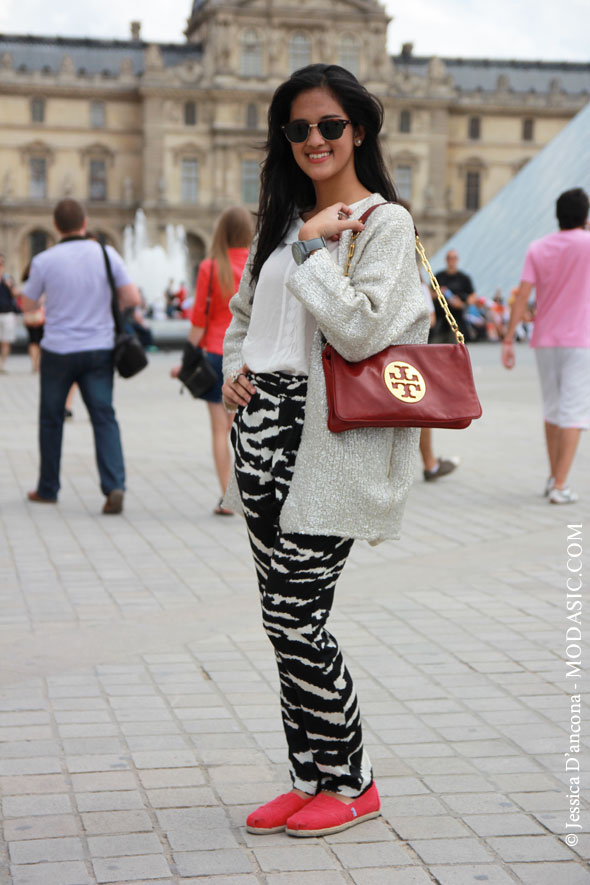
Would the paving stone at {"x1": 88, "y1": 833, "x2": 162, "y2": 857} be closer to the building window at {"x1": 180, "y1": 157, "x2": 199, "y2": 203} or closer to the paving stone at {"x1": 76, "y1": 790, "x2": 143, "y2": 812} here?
the paving stone at {"x1": 76, "y1": 790, "x2": 143, "y2": 812}

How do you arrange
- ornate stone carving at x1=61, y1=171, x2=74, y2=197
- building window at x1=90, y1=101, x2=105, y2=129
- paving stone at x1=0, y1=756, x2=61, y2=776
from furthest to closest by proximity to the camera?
building window at x1=90, y1=101, x2=105, y2=129 → ornate stone carving at x1=61, y1=171, x2=74, y2=197 → paving stone at x1=0, y1=756, x2=61, y2=776

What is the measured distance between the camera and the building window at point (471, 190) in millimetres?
65750

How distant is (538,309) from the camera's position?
7.15 meters

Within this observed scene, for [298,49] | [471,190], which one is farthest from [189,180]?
[471,190]

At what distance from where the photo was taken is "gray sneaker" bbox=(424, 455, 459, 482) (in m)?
8.09

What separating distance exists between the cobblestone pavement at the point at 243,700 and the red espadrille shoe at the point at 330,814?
26 mm

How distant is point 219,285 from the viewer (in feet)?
21.6

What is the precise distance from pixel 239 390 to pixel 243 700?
127 cm

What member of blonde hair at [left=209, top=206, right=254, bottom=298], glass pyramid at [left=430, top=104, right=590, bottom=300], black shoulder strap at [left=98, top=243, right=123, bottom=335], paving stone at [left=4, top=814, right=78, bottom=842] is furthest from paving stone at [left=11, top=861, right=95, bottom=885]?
glass pyramid at [left=430, top=104, right=590, bottom=300]

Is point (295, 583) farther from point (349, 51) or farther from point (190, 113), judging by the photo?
point (349, 51)

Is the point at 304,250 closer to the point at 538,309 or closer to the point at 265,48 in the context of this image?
the point at 538,309

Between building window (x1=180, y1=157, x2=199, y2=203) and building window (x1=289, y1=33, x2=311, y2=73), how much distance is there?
21.1ft

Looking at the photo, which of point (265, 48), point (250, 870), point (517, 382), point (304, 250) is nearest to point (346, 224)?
point (304, 250)

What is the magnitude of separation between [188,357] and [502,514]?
1.79 m
